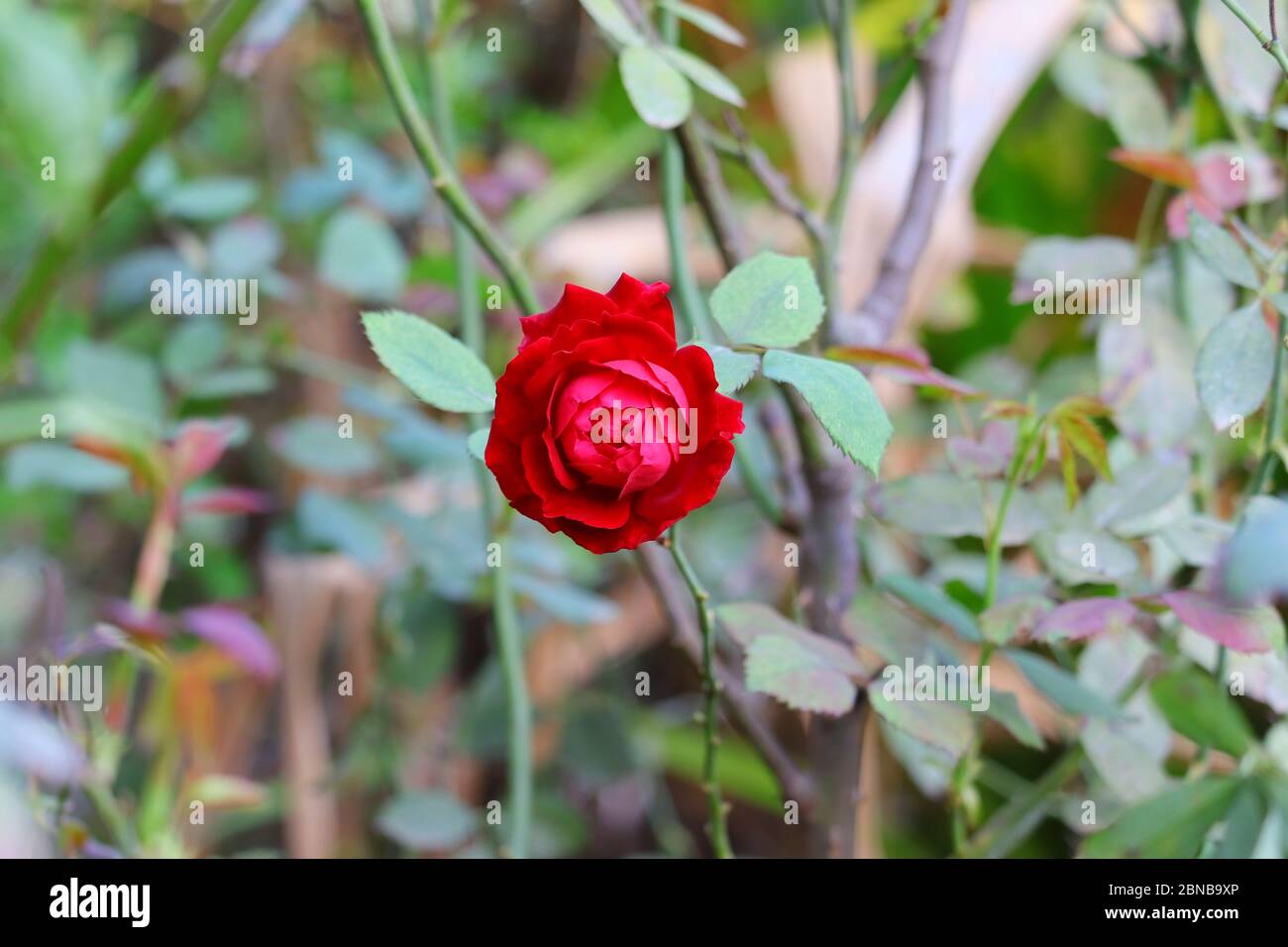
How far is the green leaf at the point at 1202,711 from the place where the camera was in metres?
0.46

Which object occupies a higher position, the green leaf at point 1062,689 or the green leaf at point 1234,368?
the green leaf at point 1234,368

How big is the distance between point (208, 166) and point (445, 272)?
0.47 metres

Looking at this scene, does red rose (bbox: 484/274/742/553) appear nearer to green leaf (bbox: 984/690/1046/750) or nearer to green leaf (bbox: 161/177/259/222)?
green leaf (bbox: 984/690/1046/750)

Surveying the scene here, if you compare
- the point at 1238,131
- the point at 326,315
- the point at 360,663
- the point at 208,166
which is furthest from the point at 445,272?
the point at 1238,131

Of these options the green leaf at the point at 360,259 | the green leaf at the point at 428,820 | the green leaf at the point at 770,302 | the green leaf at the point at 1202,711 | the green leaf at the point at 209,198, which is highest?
the green leaf at the point at 209,198

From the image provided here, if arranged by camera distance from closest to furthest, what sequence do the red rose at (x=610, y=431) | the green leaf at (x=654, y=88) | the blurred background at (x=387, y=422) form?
the red rose at (x=610, y=431) < the green leaf at (x=654, y=88) < the blurred background at (x=387, y=422)

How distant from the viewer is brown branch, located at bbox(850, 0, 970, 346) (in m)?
0.52

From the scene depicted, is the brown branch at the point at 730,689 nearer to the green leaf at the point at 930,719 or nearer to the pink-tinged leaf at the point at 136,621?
the green leaf at the point at 930,719

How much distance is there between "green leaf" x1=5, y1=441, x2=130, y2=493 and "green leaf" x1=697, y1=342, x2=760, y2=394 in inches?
19.9

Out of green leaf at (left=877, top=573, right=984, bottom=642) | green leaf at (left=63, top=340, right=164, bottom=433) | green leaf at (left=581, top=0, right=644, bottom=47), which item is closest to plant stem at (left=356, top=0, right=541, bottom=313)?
green leaf at (left=581, top=0, right=644, bottom=47)

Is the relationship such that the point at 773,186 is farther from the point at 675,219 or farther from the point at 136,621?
the point at 136,621

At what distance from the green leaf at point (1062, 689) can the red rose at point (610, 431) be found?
24cm

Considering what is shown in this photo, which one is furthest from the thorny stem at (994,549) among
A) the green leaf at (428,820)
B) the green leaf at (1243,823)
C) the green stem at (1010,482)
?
the green leaf at (428,820)

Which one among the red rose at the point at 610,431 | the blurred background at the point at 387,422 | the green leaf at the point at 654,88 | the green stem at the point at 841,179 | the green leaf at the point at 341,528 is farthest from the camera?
the green leaf at the point at 341,528
